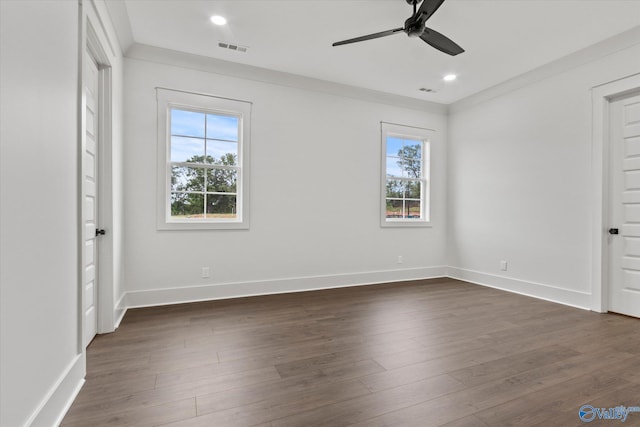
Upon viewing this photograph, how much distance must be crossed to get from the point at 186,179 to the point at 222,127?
2.63 feet

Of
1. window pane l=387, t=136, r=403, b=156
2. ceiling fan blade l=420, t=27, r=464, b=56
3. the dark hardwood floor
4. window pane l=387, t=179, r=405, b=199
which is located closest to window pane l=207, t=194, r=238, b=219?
the dark hardwood floor

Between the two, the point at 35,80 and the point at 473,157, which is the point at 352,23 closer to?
the point at 35,80

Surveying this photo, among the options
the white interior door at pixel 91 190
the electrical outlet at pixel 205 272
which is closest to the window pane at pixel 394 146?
the electrical outlet at pixel 205 272

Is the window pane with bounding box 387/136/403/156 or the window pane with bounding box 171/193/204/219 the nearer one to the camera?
the window pane with bounding box 171/193/204/219

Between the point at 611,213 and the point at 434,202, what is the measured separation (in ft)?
7.59

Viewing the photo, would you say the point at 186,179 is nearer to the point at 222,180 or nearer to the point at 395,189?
the point at 222,180

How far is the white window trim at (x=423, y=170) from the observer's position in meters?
4.93

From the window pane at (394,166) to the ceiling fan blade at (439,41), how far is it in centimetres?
226

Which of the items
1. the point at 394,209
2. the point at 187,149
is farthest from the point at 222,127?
the point at 394,209

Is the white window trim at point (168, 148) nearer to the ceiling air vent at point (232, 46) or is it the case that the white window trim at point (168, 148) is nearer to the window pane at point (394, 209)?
the ceiling air vent at point (232, 46)

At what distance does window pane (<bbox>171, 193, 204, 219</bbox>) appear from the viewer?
378 centimetres

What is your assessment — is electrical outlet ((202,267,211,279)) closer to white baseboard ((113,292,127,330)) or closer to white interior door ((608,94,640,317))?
white baseboard ((113,292,127,330))

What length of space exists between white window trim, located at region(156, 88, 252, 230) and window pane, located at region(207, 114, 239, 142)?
0.08 m

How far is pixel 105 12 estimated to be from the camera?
8.67 ft
